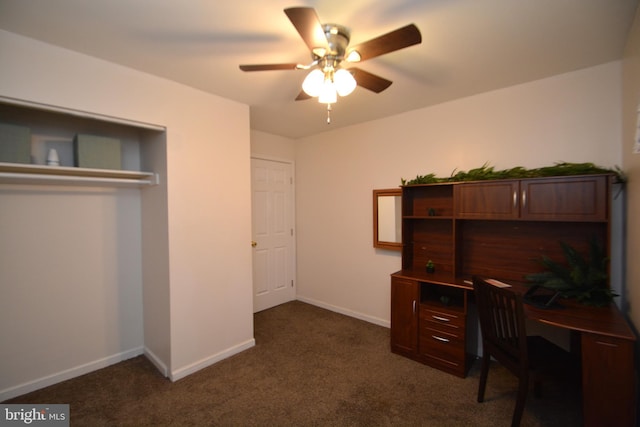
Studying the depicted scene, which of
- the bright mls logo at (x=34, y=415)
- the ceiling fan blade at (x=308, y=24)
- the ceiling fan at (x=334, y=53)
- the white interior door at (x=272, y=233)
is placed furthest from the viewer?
the white interior door at (x=272, y=233)

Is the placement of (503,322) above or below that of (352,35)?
below

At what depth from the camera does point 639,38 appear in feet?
5.04

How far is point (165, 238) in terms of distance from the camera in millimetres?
2359

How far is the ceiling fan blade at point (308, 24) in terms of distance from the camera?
117cm

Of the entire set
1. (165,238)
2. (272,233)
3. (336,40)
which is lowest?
(272,233)

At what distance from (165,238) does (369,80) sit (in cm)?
202

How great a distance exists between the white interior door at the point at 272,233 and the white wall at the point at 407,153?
180 mm

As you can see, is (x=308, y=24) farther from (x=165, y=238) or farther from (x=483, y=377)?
(x=483, y=377)

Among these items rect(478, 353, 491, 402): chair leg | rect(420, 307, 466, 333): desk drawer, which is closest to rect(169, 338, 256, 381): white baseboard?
rect(420, 307, 466, 333): desk drawer

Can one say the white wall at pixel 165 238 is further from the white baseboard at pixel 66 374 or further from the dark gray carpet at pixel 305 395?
the dark gray carpet at pixel 305 395

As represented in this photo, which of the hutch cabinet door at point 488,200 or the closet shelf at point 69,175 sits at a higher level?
the closet shelf at point 69,175

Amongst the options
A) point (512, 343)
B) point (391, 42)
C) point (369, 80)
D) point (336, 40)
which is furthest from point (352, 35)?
point (512, 343)

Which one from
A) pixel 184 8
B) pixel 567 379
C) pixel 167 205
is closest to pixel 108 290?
pixel 167 205

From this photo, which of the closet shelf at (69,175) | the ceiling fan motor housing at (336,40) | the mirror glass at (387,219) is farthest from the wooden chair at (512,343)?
the closet shelf at (69,175)
